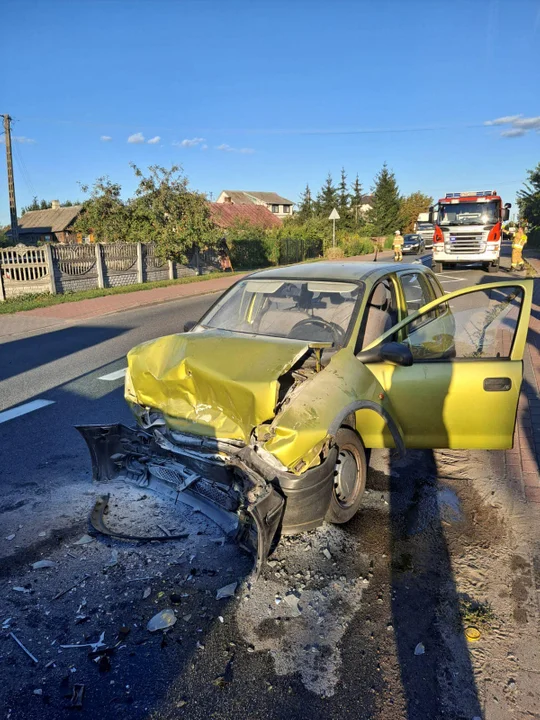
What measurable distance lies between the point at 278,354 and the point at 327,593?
1492 mm

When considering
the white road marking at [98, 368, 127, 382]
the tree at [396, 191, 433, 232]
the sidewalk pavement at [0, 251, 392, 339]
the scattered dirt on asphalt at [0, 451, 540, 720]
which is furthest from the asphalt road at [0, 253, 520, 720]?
the tree at [396, 191, 433, 232]

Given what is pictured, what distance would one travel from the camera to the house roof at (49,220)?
5222 centimetres

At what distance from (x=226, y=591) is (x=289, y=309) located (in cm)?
242

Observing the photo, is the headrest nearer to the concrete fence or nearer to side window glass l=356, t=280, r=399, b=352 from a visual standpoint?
side window glass l=356, t=280, r=399, b=352

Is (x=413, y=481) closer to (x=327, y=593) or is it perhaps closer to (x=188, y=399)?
(x=327, y=593)

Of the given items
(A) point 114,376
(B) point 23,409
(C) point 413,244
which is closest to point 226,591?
(B) point 23,409

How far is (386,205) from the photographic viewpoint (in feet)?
209

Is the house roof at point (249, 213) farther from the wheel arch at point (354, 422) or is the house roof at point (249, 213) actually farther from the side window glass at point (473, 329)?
the wheel arch at point (354, 422)

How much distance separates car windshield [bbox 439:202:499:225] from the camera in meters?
20.1

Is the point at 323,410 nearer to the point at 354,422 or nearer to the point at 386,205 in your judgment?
the point at 354,422

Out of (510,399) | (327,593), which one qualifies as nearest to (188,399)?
(327,593)

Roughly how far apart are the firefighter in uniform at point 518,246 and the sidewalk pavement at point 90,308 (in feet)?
38.9

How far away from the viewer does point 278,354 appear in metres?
3.36

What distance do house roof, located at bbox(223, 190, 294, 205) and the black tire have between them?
74.9 m
